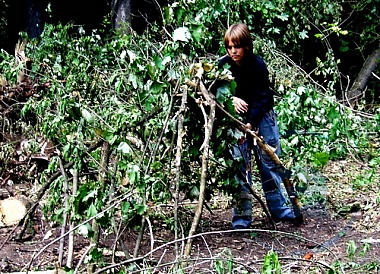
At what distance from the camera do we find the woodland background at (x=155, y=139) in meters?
3.35

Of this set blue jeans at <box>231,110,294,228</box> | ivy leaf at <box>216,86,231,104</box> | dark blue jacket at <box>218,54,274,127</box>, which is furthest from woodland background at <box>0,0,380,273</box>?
dark blue jacket at <box>218,54,274,127</box>

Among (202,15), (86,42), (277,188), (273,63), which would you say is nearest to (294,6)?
(273,63)

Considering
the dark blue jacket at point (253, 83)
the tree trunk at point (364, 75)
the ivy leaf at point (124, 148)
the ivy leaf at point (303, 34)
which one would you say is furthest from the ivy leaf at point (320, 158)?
the tree trunk at point (364, 75)

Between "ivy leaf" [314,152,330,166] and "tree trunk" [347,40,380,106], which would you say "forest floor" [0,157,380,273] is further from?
"tree trunk" [347,40,380,106]

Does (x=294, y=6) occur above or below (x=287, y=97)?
above

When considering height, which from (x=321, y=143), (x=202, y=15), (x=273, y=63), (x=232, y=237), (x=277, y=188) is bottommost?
(x=232, y=237)

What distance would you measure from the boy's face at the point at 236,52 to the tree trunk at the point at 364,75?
5.82 meters

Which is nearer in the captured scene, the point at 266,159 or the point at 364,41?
the point at 266,159

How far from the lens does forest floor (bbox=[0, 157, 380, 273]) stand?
3.33 m

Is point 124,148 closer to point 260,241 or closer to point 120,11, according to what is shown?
point 260,241

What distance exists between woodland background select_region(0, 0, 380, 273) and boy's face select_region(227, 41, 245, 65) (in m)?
0.25

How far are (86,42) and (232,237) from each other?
12.7ft

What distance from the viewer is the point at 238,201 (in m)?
4.11

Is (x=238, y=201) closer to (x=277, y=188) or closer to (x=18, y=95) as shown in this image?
(x=277, y=188)
